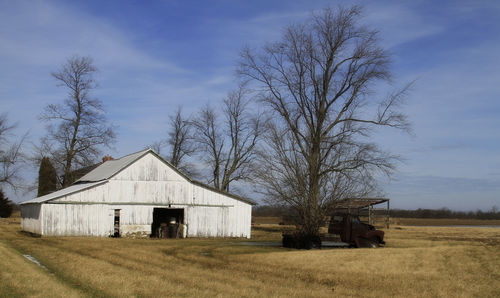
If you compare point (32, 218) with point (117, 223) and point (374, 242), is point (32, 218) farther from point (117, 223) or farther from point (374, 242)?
point (374, 242)

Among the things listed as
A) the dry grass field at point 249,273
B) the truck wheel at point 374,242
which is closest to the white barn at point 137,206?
the dry grass field at point 249,273

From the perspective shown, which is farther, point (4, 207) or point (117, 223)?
point (4, 207)

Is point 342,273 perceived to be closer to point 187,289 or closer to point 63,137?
point 187,289

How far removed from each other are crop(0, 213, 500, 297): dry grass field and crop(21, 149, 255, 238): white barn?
7859 mm

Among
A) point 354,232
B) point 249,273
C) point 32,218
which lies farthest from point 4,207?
point 249,273

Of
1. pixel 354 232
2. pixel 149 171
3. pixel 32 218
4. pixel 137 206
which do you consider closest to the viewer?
pixel 354 232

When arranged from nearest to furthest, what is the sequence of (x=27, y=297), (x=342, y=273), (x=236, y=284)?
1. (x=27, y=297)
2. (x=236, y=284)
3. (x=342, y=273)

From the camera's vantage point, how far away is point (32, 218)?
36.7 metres

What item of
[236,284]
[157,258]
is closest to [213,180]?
[157,258]

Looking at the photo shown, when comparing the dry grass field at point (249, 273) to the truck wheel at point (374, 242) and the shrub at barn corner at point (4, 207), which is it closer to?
the truck wheel at point (374, 242)

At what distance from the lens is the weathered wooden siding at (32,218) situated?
1356 inches

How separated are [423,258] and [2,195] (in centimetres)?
6343

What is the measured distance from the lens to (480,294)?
51.5 ft

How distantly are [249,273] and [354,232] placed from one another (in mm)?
12584
